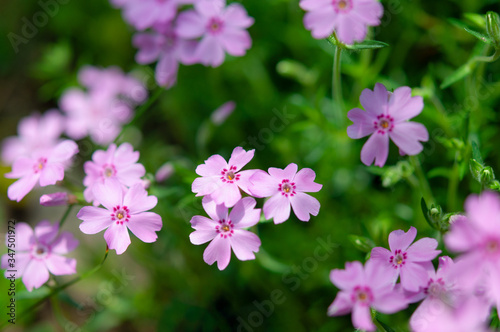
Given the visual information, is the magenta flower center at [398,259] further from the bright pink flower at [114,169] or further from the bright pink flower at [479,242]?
the bright pink flower at [114,169]

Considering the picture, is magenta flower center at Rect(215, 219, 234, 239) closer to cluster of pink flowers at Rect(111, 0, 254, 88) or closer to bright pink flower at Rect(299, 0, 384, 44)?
bright pink flower at Rect(299, 0, 384, 44)

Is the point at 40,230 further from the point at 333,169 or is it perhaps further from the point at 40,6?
the point at 40,6

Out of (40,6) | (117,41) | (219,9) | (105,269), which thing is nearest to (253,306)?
(105,269)

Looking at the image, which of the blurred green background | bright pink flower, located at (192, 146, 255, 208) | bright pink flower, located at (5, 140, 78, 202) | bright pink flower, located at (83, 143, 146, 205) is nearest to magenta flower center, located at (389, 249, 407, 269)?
the blurred green background

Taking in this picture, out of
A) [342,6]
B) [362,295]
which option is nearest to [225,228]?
[362,295]

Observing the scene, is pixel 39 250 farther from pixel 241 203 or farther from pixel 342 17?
pixel 342 17
